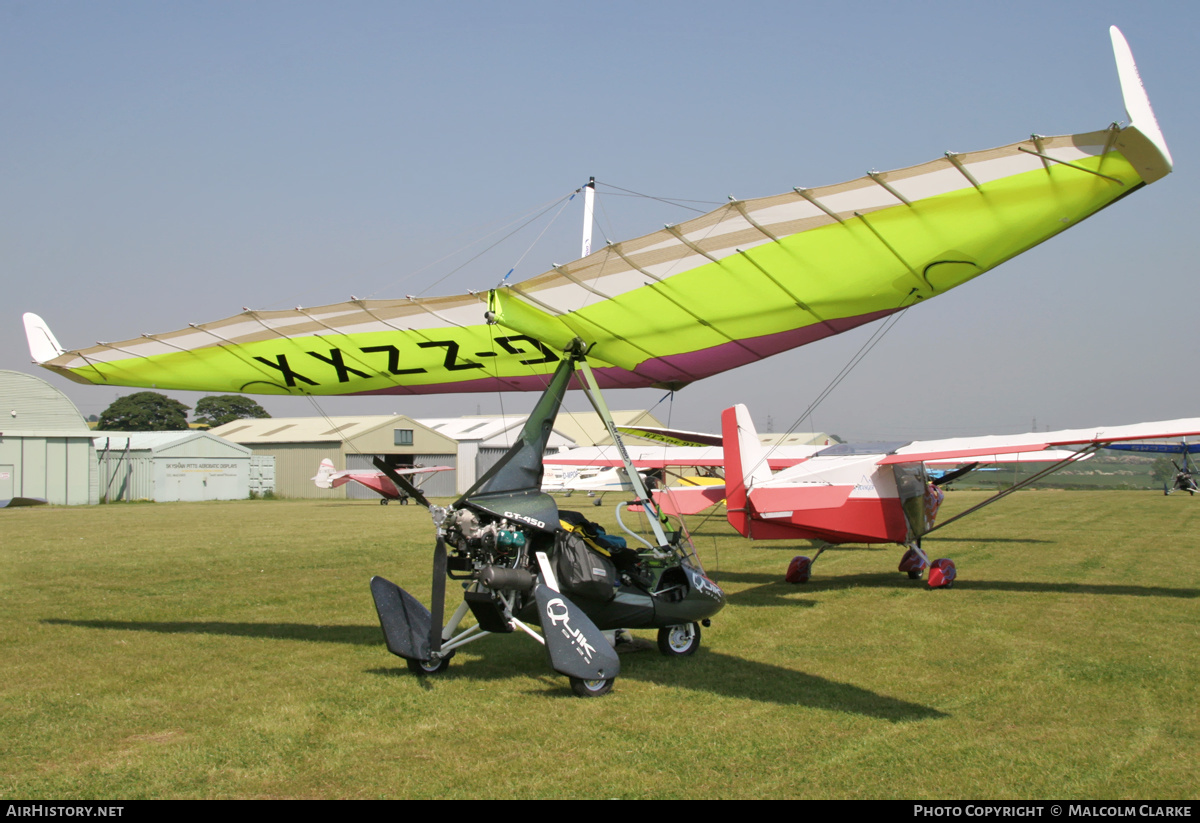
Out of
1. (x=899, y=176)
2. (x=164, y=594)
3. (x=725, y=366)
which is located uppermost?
(x=899, y=176)

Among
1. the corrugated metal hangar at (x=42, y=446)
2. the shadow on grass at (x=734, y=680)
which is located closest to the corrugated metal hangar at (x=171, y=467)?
the corrugated metal hangar at (x=42, y=446)

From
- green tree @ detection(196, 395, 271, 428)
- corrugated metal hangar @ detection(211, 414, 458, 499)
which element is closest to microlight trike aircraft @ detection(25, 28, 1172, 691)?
corrugated metal hangar @ detection(211, 414, 458, 499)

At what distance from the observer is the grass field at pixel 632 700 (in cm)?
434

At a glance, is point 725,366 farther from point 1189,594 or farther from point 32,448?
point 32,448

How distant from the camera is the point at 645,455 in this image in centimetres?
2222

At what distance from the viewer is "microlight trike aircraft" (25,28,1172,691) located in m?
4.62

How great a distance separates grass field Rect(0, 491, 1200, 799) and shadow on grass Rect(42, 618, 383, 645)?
0.18ft

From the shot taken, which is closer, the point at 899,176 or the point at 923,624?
the point at 899,176

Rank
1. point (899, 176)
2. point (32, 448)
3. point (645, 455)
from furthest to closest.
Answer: point (32, 448) → point (645, 455) → point (899, 176)

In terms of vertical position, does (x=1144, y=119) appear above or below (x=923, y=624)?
above

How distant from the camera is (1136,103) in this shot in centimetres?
391

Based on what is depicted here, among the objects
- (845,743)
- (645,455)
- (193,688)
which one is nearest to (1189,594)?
(845,743)
